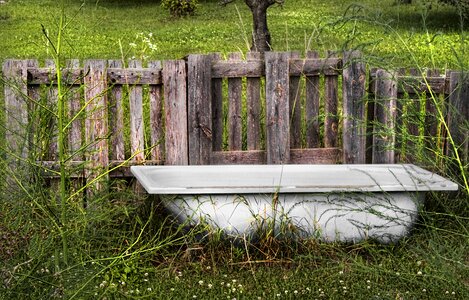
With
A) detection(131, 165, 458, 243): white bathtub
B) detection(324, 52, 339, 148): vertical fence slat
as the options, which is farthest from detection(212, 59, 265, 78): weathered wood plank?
detection(131, 165, 458, 243): white bathtub

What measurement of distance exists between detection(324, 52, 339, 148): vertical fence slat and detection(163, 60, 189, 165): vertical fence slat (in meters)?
1.12

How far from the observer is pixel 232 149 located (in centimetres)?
695

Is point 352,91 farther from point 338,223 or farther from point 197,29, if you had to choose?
point 197,29

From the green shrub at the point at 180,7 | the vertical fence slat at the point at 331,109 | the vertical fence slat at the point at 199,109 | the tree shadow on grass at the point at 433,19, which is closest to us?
the vertical fence slat at the point at 199,109

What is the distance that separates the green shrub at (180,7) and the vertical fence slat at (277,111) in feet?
60.1

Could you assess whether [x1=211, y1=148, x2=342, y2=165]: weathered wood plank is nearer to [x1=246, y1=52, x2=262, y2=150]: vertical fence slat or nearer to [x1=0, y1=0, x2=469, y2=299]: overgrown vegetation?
[x1=246, y1=52, x2=262, y2=150]: vertical fence slat

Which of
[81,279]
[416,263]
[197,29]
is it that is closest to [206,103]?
[416,263]

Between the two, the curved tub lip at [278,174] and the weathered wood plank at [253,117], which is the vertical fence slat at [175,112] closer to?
the curved tub lip at [278,174]

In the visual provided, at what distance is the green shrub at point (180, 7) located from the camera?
2472cm

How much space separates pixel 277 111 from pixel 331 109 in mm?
456

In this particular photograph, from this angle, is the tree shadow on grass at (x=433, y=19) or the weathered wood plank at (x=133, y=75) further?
the tree shadow on grass at (x=433, y=19)

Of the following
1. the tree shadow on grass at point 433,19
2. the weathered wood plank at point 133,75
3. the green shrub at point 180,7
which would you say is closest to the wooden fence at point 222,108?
the weathered wood plank at point 133,75

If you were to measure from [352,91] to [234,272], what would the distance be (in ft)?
6.80

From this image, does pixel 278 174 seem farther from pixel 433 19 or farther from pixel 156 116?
pixel 433 19
